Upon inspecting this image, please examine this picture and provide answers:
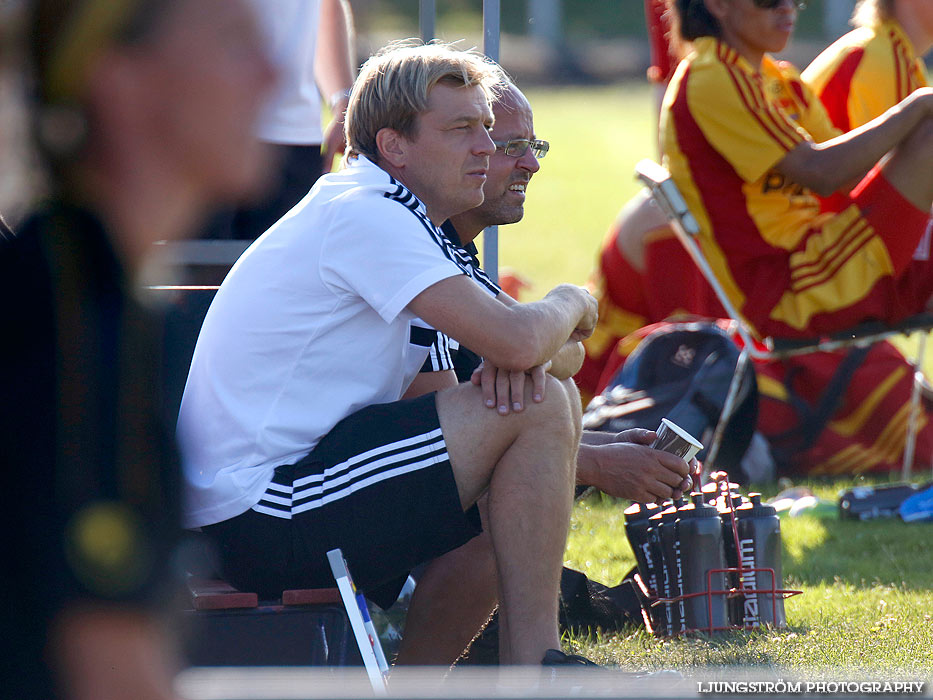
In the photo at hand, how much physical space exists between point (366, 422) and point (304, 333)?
0.74ft

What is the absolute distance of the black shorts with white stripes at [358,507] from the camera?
95.7 inches

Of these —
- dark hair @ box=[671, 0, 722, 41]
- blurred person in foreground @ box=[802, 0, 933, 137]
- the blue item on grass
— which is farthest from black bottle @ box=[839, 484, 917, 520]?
dark hair @ box=[671, 0, 722, 41]

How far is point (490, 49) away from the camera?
3.45 metres

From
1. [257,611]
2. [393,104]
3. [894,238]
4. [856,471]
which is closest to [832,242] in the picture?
[894,238]

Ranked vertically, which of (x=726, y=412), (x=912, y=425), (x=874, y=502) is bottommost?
(x=874, y=502)

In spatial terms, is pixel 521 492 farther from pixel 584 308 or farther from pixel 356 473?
pixel 584 308

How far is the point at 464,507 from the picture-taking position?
250 centimetres

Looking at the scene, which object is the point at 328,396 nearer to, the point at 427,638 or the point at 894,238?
the point at 427,638

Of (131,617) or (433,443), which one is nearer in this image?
(131,617)

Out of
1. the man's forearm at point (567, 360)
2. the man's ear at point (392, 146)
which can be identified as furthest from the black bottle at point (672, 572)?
the man's ear at point (392, 146)

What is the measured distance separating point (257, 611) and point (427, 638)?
1.81 feet

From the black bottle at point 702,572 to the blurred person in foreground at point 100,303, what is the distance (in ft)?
7.03

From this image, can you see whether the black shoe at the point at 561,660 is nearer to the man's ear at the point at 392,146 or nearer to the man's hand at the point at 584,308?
the man's hand at the point at 584,308
